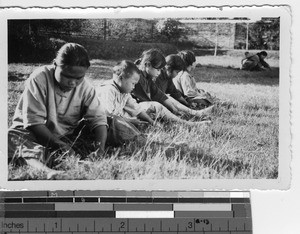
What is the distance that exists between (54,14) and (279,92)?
470mm

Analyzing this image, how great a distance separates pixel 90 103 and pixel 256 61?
1.11ft

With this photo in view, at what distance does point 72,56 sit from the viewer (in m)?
0.98

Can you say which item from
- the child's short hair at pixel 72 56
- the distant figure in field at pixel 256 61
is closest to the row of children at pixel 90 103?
the child's short hair at pixel 72 56

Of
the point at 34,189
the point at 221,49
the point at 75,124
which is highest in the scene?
the point at 221,49

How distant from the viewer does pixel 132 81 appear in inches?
39.1

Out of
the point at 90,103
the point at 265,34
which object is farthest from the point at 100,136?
the point at 265,34

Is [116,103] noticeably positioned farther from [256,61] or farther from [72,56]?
[256,61]

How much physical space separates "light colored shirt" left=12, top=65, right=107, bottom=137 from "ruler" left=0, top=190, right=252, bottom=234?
14 cm

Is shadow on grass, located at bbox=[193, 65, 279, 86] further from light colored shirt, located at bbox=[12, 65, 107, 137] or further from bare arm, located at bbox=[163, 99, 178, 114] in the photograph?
light colored shirt, located at bbox=[12, 65, 107, 137]

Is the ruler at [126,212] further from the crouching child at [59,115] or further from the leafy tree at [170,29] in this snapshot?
the leafy tree at [170,29]

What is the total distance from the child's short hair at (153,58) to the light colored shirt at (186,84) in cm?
4

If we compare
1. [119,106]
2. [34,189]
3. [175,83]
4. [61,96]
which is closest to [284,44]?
[175,83]

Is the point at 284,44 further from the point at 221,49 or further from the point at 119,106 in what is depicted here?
the point at 119,106

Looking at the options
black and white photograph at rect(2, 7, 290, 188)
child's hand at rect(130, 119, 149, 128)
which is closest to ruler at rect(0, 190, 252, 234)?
black and white photograph at rect(2, 7, 290, 188)
